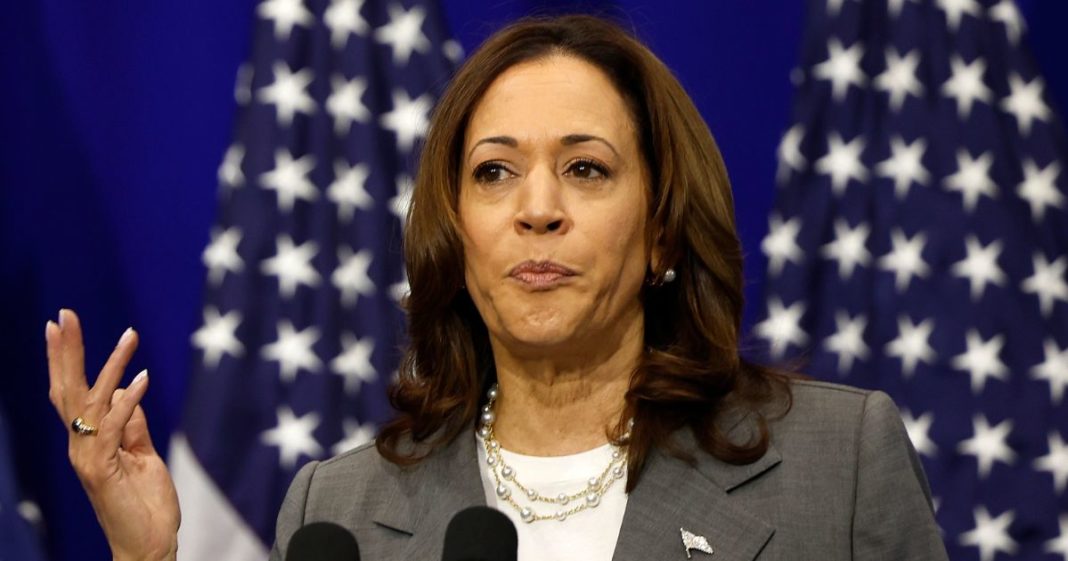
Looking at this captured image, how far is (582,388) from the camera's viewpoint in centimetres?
211

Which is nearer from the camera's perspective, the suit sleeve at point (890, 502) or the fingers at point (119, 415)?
the suit sleeve at point (890, 502)

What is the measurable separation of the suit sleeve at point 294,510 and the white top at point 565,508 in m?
0.29

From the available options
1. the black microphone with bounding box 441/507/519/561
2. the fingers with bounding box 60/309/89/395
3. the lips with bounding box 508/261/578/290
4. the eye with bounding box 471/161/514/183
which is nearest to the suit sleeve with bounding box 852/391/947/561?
the lips with bounding box 508/261/578/290

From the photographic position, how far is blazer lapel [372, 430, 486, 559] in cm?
204

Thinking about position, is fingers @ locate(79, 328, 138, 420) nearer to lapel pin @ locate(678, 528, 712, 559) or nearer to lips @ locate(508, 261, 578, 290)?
lips @ locate(508, 261, 578, 290)

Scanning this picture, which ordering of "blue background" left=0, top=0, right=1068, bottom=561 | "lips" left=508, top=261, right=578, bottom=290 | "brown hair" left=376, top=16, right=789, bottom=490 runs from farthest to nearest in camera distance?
"blue background" left=0, top=0, right=1068, bottom=561 → "brown hair" left=376, top=16, right=789, bottom=490 → "lips" left=508, top=261, right=578, bottom=290

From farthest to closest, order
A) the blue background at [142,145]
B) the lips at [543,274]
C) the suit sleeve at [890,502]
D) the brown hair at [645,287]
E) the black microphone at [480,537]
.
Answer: the blue background at [142,145]
the brown hair at [645,287]
the lips at [543,274]
the suit sleeve at [890,502]
the black microphone at [480,537]

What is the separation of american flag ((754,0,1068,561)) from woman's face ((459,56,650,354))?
1179mm

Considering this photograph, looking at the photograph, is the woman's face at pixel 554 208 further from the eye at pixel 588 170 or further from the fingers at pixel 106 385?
the fingers at pixel 106 385

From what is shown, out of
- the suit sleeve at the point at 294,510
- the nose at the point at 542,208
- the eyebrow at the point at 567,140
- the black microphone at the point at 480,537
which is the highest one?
the eyebrow at the point at 567,140

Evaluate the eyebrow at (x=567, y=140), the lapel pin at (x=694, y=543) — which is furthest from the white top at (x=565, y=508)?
the eyebrow at (x=567, y=140)

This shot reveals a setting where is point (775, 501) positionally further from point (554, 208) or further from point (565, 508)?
point (554, 208)

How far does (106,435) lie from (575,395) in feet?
2.28

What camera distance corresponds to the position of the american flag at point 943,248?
3102 mm
